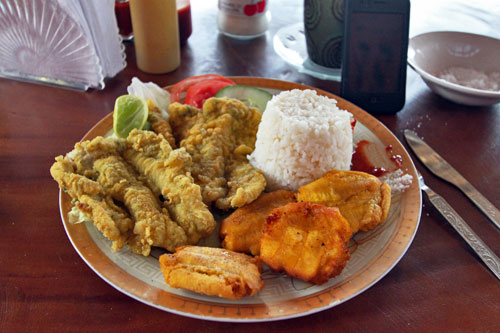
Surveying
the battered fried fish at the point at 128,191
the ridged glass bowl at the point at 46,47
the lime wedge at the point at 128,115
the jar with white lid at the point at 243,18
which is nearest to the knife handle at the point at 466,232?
the battered fried fish at the point at 128,191

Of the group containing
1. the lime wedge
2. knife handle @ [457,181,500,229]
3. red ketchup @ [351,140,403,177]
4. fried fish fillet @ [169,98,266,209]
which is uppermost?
the lime wedge

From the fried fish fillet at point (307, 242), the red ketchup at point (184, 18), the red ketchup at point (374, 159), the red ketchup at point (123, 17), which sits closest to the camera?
the fried fish fillet at point (307, 242)

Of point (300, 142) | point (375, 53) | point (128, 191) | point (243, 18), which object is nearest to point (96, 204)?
point (128, 191)

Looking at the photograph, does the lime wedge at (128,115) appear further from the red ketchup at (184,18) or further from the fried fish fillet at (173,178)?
the red ketchup at (184,18)

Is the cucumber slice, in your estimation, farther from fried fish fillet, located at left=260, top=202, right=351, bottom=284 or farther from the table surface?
fried fish fillet, located at left=260, top=202, right=351, bottom=284

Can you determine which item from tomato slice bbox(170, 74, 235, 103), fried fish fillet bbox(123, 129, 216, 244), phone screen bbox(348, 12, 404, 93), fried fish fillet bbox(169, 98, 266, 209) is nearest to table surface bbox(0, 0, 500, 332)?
phone screen bbox(348, 12, 404, 93)

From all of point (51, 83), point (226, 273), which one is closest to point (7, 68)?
point (51, 83)
